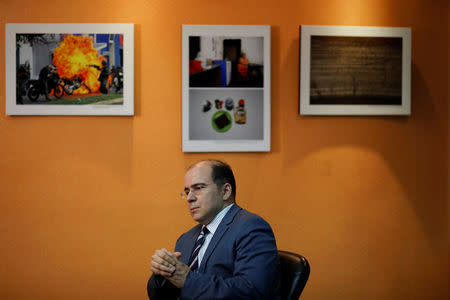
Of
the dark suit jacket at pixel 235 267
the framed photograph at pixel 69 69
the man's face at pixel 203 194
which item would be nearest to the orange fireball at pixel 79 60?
the framed photograph at pixel 69 69

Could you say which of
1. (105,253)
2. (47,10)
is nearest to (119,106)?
(47,10)

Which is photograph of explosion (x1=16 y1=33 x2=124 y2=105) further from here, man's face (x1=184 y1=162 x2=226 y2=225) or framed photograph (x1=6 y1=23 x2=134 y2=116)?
man's face (x1=184 y1=162 x2=226 y2=225)

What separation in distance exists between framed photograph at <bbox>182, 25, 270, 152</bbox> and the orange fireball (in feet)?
1.94

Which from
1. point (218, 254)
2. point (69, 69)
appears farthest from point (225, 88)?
point (218, 254)

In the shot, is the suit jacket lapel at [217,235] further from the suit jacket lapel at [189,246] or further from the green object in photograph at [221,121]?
the green object in photograph at [221,121]

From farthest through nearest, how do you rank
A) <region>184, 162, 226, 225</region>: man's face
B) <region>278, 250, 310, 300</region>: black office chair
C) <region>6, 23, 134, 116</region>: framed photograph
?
<region>6, 23, 134, 116</region>: framed photograph → <region>184, 162, 226, 225</region>: man's face → <region>278, 250, 310, 300</region>: black office chair

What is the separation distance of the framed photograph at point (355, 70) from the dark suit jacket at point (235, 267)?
1.27 metres

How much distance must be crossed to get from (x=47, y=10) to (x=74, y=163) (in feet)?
3.39

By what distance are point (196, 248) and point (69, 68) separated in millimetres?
1560

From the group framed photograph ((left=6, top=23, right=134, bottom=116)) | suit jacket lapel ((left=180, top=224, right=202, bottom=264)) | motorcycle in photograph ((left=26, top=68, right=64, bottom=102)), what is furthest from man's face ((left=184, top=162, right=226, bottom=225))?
motorcycle in photograph ((left=26, top=68, right=64, bottom=102))

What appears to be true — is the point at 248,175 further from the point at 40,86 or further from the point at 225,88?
the point at 40,86

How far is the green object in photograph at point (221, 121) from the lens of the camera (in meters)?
2.96

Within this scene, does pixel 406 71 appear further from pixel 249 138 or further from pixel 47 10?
pixel 47 10

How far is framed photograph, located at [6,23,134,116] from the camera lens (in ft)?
9.55
